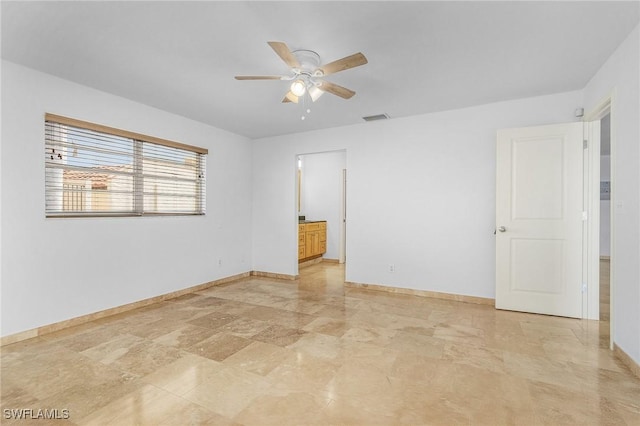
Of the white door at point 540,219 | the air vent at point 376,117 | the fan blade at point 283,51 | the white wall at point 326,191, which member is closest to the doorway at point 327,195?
the white wall at point 326,191

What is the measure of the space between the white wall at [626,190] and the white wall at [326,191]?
4.79m

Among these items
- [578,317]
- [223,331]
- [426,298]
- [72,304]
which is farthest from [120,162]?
[578,317]

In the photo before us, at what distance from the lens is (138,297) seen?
383 cm

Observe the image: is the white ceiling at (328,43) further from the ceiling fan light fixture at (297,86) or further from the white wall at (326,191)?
the white wall at (326,191)

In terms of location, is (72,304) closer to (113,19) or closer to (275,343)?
(275,343)

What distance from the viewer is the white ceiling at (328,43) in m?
2.06

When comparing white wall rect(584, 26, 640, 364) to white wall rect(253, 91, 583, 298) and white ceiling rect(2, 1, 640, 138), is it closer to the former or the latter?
white ceiling rect(2, 1, 640, 138)

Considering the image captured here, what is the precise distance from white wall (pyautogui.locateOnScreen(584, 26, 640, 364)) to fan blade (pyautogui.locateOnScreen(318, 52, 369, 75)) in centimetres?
208

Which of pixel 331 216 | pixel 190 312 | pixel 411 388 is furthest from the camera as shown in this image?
pixel 331 216

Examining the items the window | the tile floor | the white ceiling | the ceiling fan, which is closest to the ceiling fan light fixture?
the ceiling fan

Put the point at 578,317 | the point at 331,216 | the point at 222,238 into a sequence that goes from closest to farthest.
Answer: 1. the point at 578,317
2. the point at 222,238
3. the point at 331,216

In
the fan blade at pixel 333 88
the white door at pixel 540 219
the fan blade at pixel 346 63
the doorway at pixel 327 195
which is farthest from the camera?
the doorway at pixel 327 195

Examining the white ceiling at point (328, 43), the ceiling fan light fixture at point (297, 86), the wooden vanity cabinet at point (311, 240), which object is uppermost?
the white ceiling at point (328, 43)

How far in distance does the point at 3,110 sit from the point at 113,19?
1.60 m
